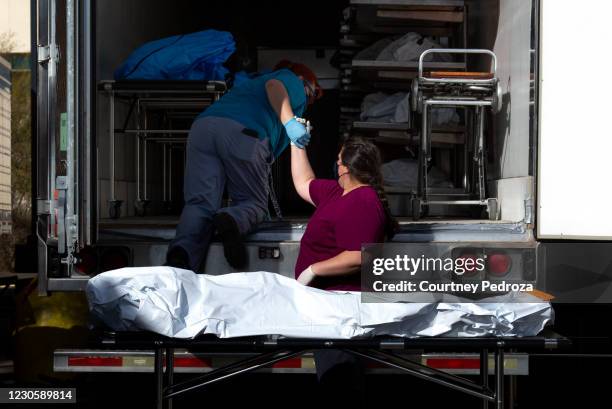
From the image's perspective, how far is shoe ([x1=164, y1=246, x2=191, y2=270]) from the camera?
14.3ft

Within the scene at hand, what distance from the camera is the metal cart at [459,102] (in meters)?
5.82

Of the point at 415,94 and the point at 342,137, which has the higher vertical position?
the point at 415,94

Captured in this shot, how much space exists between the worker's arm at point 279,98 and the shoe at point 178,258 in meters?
0.91

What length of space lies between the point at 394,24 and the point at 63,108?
3.57 m

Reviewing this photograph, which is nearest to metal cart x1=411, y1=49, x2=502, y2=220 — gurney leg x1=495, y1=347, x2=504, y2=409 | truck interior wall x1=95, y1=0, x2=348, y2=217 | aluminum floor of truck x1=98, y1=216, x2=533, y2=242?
aluminum floor of truck x1=98, y1=216, x2=533, y2=242

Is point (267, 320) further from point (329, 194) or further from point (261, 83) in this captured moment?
point (261, 83)

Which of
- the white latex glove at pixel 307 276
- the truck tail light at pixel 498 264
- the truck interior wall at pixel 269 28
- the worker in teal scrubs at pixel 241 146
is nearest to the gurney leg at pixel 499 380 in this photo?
the truck tail light at pixel 498 264

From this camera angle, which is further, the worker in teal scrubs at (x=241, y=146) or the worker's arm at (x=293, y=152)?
the worker in teal scrubs at (x=241, y=146)

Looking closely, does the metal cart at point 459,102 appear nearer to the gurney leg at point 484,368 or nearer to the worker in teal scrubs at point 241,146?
the worker in teal scrubs at point 241,146

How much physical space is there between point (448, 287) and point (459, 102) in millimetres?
2415

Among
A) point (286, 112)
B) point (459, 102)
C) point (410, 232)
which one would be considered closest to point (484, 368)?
point (410, 232)

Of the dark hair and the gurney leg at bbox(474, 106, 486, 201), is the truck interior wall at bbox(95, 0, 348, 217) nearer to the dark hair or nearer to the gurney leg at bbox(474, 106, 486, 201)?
the gurney leg at bbox(474, 106, 486, 201)

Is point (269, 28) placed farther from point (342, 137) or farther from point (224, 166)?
point (224, 166)

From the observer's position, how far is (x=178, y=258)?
4.37 meters
